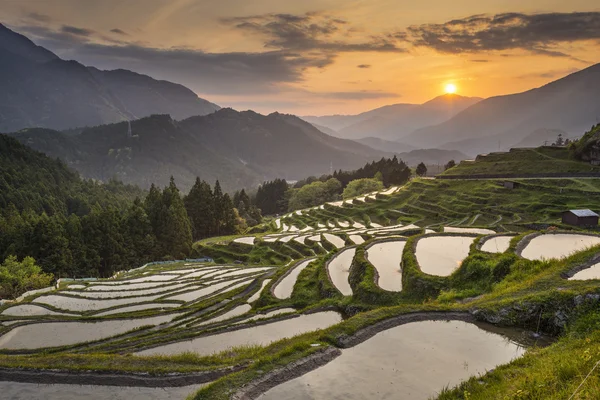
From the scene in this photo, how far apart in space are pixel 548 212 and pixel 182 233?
207 ft

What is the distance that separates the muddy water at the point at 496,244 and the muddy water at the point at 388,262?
19.4ft

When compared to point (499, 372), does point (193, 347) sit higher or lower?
lower

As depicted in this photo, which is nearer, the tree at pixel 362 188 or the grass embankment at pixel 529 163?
the grass embankment at pixel 529 163

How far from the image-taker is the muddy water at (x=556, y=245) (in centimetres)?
2103

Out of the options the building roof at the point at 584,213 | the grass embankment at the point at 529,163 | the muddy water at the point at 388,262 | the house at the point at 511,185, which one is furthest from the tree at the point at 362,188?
the muddy water at the point at 388,262

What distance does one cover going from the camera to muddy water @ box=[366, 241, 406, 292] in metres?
20.6

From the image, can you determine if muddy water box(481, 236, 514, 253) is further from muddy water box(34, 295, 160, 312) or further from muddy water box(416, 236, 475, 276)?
muddy water box(34, 295, 160, 312)

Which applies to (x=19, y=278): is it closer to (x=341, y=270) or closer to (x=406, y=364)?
(x=341, y=270)

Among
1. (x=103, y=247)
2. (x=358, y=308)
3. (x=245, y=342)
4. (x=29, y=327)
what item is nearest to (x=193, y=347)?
(x=245, y=342)

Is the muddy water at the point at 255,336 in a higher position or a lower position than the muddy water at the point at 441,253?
lower

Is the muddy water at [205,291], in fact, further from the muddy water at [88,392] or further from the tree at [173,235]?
the tree at [173,235]

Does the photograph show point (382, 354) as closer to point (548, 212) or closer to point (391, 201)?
point (548, 212)

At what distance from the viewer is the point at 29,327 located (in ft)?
79.9

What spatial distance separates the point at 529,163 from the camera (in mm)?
81688
